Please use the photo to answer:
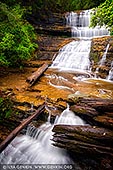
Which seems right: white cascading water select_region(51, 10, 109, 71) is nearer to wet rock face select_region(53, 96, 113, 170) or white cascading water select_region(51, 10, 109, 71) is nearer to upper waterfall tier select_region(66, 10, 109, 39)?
upper waterfall tier select_region(66, 10, 109, 39)

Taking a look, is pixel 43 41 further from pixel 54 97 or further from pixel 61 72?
pixel 54 97

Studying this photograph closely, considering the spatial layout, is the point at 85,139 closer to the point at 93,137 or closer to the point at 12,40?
the point at 93,137

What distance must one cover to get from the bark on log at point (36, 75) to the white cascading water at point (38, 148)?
288cm

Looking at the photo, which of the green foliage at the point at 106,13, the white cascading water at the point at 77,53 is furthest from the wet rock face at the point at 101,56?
the green foliage at the point at 106,13

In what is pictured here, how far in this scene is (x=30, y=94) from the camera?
8.05 m

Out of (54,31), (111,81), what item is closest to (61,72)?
(111,81)

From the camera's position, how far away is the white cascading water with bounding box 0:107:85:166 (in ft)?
19.6

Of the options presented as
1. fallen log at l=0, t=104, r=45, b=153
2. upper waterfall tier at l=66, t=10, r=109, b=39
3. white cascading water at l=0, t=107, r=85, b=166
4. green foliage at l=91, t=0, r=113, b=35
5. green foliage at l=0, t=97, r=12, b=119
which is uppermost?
upper waterfall tier at l=66, t=10, r=109, b=39

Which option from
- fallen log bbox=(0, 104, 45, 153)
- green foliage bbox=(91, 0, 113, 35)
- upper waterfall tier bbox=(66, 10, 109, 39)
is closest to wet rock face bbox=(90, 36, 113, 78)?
upper waterfall tier bbox=(66, 10, 109, 39)

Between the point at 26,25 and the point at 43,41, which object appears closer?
the point at 26,25

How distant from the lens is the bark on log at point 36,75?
368 inches

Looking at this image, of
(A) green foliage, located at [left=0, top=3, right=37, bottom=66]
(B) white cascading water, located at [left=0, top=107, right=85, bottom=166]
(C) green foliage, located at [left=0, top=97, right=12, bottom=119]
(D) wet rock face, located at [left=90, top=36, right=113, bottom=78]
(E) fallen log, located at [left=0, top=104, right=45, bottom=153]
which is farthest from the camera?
(D) wet rock face, located at [left=90, top=36, right=113, bottom=78]

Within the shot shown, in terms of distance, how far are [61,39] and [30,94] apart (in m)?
7.91

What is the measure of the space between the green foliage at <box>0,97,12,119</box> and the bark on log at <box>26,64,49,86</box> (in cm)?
194
